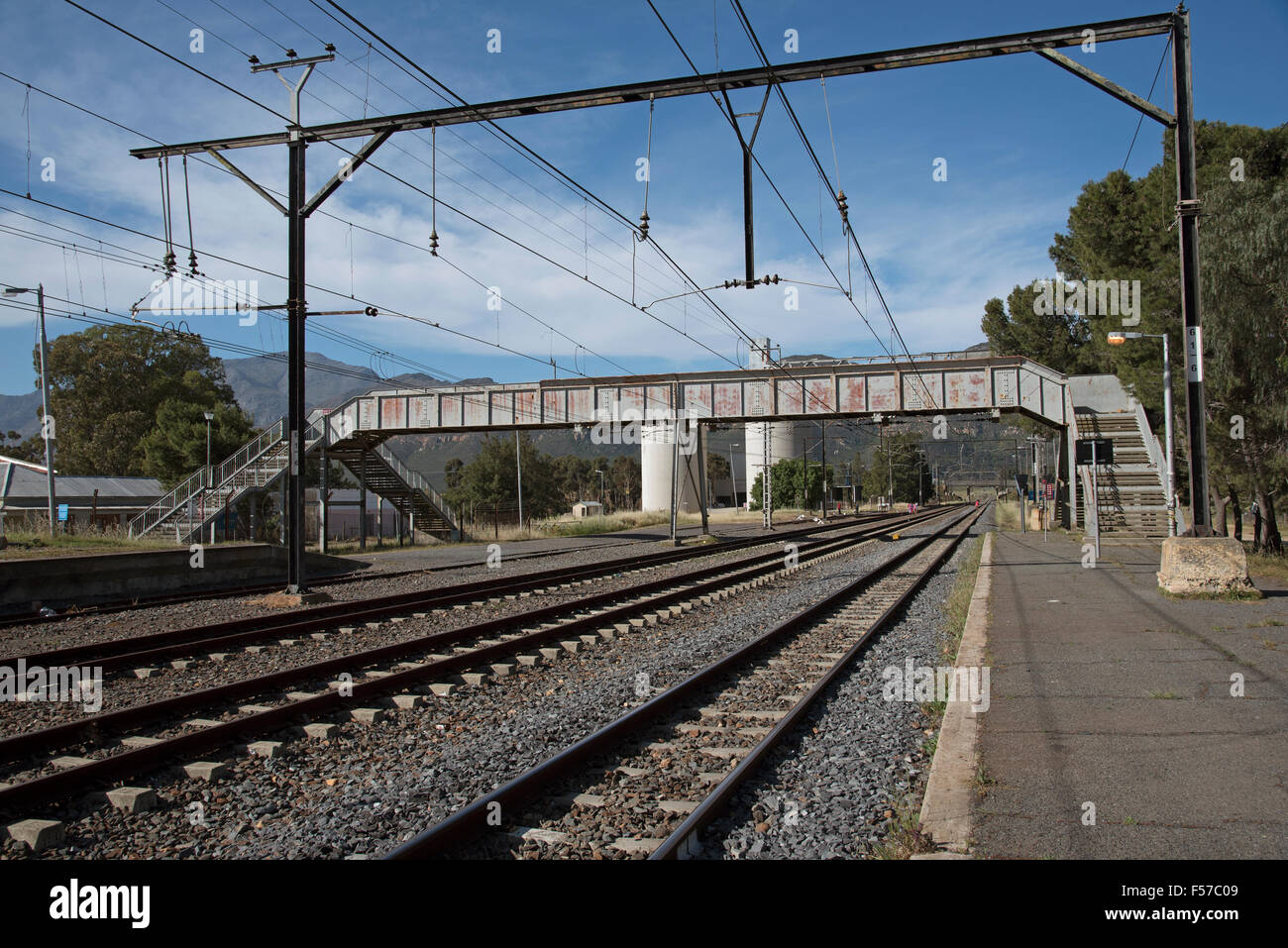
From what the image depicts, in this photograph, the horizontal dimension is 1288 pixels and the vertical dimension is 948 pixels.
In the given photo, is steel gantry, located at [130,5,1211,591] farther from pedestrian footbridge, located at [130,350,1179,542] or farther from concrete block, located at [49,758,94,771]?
pedestrian footbridge, located at [130,350,1179,542]

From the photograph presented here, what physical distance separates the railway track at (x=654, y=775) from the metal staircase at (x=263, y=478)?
20.0 meters

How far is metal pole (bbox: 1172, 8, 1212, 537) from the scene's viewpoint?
43.8 feet

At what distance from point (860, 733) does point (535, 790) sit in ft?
9.87

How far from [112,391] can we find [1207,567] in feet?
272

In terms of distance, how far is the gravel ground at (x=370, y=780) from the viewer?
16.6ft

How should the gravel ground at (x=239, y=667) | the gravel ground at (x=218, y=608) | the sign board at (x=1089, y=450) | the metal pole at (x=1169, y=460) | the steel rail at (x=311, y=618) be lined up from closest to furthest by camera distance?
the gravel ground at (x=239, y=667) < the steel rail at (x=311, y=618) < the gravel ground at (x=218, y=608) < the metal pole at (x=1169, y=460) < the sign board at (x=1089, y=450)

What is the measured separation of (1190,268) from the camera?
1389 cm

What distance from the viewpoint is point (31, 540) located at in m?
24.4

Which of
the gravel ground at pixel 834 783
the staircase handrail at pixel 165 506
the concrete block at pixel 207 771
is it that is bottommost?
the gravel ground at pixel 834 783

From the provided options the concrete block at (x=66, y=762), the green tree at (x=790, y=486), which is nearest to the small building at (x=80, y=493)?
the green tree at (x=790, y=486)

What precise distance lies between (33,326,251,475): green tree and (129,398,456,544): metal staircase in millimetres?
38273

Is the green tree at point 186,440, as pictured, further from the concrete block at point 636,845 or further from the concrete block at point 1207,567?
the concrete block at point 636,845

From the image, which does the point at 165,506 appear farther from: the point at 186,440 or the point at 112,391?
the point at 112,391

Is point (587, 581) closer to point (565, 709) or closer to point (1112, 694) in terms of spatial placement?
point (565, 709)
